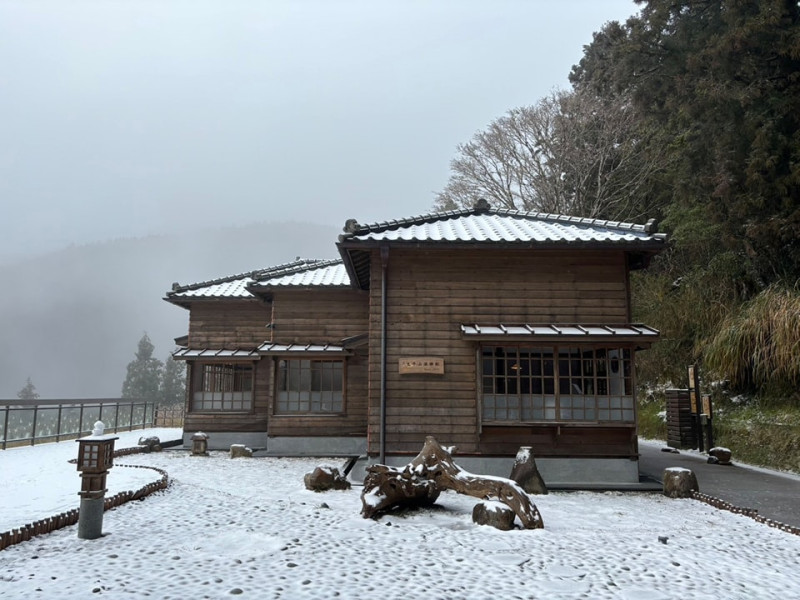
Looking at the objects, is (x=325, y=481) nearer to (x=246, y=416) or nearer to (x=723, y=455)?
(x=246, y=416)

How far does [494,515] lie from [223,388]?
11.0m

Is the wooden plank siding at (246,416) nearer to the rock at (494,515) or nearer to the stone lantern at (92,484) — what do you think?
the stone lantern at (92,484)

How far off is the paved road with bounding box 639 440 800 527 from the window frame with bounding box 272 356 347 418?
686cm

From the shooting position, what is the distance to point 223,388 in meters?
15.2

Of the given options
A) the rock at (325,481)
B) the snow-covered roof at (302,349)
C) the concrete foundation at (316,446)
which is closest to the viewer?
the rock at (325,481)

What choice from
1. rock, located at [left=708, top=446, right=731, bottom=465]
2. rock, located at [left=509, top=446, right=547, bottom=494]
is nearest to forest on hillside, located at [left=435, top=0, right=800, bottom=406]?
rock, located at [left=708, top=446, right=731, bottom=465]

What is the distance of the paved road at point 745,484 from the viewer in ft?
24.7

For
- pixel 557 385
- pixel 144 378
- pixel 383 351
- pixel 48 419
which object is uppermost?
pixel 383 351

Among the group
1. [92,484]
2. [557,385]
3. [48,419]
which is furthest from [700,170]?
[48,419]

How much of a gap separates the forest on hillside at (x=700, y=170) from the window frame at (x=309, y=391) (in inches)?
375

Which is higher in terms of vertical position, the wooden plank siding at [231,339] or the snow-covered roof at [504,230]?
the snow-covered roof at [504,230]

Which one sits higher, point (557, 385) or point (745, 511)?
point (557, 385)

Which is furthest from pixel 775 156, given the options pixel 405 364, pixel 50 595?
pixel 50 595

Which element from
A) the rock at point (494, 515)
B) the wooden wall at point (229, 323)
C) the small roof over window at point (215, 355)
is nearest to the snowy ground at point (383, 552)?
the rock at point (494, 515)
